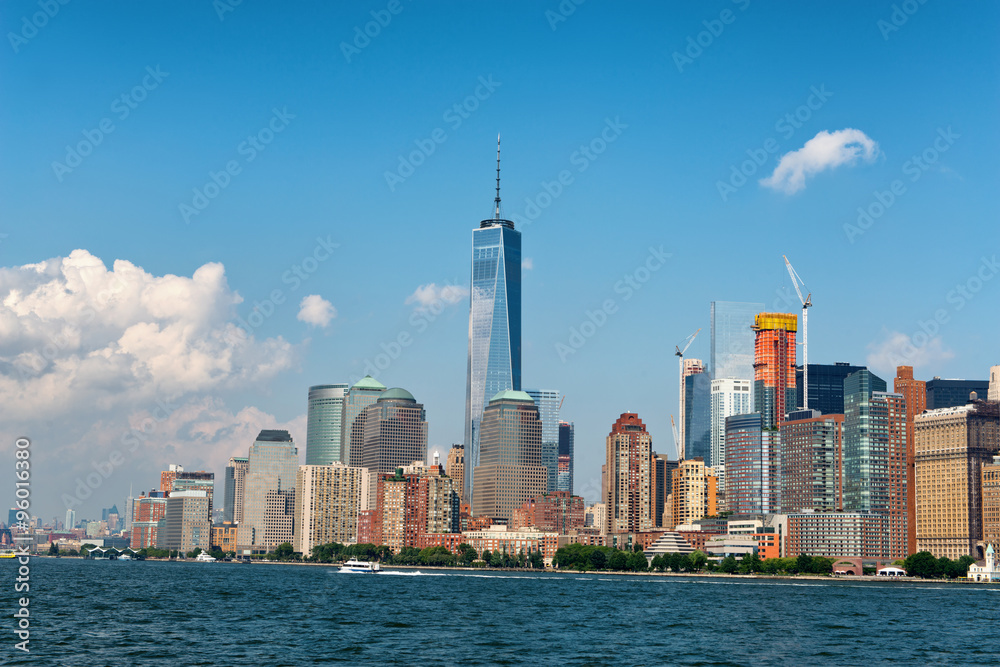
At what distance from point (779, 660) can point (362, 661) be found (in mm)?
34089

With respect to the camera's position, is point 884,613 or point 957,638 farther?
point 884,613

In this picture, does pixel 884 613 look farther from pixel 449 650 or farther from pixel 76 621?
pixel 76 621

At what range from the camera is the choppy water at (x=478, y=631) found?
97188mm

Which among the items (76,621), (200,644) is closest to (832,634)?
(200,644)

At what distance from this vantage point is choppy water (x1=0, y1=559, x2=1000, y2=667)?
9719 cm

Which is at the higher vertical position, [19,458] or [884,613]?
[19,458]

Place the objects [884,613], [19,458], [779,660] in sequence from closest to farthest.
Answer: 1. [19,458]
2. [779,660]
3. [884,613]

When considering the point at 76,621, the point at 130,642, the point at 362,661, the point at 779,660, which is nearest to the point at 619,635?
the point at 779,660

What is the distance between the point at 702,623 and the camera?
5399 inches

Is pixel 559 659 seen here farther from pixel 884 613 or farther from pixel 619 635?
pixel 884 613

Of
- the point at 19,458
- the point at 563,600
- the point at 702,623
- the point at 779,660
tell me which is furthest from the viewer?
the point at 563,600

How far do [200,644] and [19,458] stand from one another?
48.6 meters

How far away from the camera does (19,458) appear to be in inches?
2237

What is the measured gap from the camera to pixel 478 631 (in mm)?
119562
